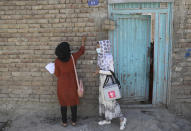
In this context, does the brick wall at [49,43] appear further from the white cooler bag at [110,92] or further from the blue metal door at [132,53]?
the white cooler bag at [110,92]

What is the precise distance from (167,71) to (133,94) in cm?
94

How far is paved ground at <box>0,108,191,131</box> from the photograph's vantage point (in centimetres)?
408

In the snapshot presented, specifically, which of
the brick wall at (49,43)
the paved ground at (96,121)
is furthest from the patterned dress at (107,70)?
the brick wall at (49,43)

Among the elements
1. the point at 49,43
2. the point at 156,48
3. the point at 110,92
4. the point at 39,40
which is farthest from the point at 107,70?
the point at 39,40

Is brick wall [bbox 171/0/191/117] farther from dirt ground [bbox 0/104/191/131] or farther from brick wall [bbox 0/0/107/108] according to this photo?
brick wall [bbox 0/0/107/108]

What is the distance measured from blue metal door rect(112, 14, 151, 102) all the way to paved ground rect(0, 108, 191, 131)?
497 millimetres

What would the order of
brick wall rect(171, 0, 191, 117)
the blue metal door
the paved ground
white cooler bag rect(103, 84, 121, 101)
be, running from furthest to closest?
the blue metal door
brick wall rect(171, 0, 191, 117)
the paved ground
white cooler bag rect(103, 84, 121, 101)

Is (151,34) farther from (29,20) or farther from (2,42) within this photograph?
(2,42)

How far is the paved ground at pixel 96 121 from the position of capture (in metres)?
4.08

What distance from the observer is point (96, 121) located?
436cm

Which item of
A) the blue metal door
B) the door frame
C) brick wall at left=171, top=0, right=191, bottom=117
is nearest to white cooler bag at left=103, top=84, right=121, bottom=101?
the blue metal door

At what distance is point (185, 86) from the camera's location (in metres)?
4.57

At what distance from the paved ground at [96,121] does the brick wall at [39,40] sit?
0.39 metres

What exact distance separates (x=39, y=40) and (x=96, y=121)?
2183 mm
